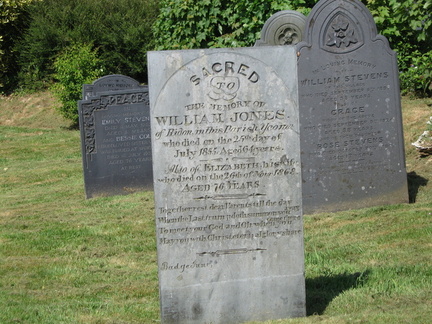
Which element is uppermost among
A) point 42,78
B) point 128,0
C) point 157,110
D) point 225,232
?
point 128,0

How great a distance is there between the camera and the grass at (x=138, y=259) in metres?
5.61

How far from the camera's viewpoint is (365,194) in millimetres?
8914

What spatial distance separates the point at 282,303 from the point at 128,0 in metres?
21.1

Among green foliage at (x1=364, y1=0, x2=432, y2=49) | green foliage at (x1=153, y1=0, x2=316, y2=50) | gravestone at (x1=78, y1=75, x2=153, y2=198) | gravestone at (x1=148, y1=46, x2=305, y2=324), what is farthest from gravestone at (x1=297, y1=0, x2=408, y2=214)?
green foliage at (x1=153, y1=0, x2=316, y2=50)

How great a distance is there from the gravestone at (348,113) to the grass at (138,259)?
30 cm

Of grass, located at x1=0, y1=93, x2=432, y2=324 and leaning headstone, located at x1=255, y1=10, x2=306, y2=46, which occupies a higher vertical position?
leaning headstone, located at x1=255, y1=10, x2=306, y2=46

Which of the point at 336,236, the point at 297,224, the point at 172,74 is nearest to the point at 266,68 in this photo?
the point at 172,74

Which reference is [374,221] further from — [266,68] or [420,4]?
[266,68]

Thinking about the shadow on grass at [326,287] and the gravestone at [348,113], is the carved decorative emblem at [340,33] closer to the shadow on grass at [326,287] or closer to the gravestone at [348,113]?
the gravestone at [348,113]

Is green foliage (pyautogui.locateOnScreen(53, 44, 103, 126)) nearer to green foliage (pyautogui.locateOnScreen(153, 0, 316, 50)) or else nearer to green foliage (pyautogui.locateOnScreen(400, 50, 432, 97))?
green foliage (pyautogui.locateOnScreen(153, 0, 316, 50))

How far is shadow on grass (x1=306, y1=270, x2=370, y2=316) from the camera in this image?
5.57 meters

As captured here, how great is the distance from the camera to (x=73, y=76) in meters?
20.8

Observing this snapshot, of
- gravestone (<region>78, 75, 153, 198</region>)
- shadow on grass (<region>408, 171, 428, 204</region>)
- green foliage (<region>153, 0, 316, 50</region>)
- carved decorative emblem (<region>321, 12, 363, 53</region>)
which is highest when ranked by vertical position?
green foliage (<region>153, 0, 316, 50</region>)

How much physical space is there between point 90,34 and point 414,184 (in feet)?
54.3
